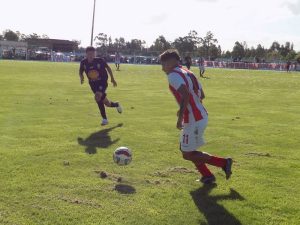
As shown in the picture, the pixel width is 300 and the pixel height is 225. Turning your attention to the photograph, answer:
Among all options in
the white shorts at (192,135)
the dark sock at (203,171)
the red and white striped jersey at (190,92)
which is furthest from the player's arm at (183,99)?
the dark sock at (203,171)

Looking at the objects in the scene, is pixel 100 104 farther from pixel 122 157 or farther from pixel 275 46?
pixel 275 46

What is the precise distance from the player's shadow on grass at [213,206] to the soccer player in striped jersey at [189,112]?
37cm

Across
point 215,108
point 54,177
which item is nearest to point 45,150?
point 54,177

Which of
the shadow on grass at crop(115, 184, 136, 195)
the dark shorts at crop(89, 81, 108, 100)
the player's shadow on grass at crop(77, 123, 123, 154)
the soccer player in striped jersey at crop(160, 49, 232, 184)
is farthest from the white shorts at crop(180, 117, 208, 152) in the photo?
the dark shorts at crop(89, 81, 108, 100)

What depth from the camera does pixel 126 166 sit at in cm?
760

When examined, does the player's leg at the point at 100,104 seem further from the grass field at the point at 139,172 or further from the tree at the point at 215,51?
the tree at the point at 215,51

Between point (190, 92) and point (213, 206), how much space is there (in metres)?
1.64

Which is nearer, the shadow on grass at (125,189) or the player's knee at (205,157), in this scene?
the shadow on grass at (125,189)

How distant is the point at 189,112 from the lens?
655cm

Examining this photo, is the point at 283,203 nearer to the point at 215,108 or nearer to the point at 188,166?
the point at 188,166

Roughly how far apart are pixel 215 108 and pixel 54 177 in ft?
31.6

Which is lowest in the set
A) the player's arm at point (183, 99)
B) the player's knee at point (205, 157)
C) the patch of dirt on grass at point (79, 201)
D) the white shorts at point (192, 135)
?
the patch of dirt on grass at point (79, 201)

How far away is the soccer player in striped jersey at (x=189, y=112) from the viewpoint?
20.5 feet

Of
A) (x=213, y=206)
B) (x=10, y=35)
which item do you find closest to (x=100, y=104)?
(x=213, y=206)
